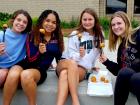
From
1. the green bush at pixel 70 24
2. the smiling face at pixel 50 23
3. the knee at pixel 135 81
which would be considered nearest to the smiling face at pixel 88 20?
the smiling face at pixel 50 23

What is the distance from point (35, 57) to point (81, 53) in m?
0.58

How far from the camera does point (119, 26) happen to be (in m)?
4.78

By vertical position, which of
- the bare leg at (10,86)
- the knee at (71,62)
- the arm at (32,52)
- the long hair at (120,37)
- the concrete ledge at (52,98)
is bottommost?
the concrete ledge at (52,98)

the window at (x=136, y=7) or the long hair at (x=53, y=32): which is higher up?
the window at (x=136, y=7)

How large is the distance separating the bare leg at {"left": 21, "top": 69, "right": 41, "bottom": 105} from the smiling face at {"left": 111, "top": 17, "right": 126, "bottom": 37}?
44.6 inches

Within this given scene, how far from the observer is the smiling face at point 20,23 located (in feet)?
16.1

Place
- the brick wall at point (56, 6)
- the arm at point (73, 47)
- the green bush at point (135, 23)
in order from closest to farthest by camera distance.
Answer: the arm at point (73, 47)
the green bush at point (135, 23)
the brick wall at point (56, 6)

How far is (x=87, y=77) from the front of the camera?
518 centimetres

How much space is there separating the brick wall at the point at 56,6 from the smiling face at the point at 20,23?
12.9 metres

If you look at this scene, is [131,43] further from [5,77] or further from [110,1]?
[110,1]

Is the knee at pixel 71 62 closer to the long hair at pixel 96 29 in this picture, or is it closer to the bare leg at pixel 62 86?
the bare leg at pixel 62 86

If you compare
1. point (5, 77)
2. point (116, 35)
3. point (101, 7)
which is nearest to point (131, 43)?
point (116, 35)

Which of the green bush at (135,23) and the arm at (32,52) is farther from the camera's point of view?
the green bush at (135,23)

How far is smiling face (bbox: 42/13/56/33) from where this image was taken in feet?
16.1
